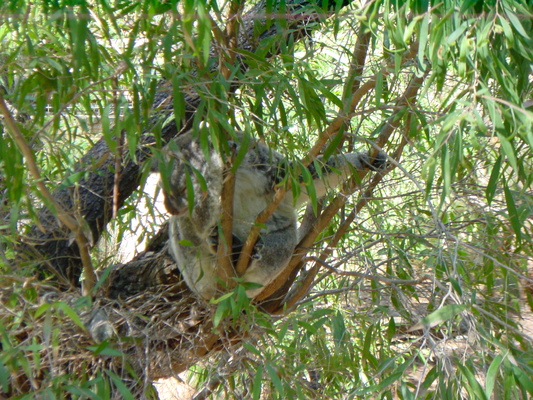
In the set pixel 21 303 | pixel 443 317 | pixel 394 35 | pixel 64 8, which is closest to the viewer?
pixel 64 8

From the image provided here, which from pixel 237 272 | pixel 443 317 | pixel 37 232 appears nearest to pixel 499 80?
pixel 443 317

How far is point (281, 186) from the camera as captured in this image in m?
2.17

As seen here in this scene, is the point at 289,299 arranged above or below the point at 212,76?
below

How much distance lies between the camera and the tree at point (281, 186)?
1658mm

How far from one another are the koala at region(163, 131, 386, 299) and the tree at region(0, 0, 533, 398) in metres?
0.11

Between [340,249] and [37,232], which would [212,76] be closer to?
[340,249]

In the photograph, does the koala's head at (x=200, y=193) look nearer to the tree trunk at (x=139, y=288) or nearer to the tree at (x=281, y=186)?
the tree trunk at (x=139, y=288)

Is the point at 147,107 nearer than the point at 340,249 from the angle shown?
Yes

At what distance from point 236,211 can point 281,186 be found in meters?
0.92

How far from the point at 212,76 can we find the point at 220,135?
0.75 feet

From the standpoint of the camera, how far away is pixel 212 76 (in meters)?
2.01

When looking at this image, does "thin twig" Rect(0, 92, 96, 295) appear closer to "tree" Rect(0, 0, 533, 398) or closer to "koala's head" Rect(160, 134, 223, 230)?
"tree" Rect(0, 0, 533, 398)

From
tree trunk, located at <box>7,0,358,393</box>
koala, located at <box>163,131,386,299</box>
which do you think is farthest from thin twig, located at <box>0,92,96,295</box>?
koala, located at <box>163,131,386,299</box>

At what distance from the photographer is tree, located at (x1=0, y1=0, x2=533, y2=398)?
166 centimetres
